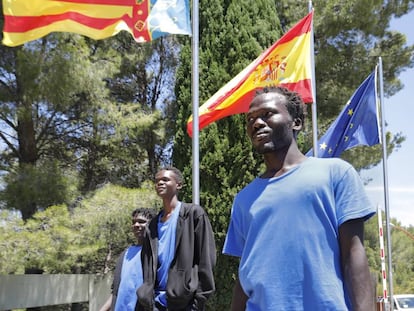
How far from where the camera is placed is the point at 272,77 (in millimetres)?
9031

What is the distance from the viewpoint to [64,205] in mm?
11023

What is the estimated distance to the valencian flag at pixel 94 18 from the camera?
8.05 meters

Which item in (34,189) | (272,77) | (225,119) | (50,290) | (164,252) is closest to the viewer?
(164,252)

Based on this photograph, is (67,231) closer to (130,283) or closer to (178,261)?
(130,283)

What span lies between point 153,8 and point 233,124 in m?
5.16

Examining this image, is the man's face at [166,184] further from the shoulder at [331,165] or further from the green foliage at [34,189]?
the green foliage at [34,189]

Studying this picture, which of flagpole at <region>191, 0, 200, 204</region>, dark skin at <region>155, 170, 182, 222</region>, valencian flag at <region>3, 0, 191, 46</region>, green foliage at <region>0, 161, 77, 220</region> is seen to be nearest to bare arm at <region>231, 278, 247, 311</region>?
dark skin at <region>155, 170, 182, 222</region>

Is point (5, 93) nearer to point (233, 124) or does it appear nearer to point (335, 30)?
point (233, 124)

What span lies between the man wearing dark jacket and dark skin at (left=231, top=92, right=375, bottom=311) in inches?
67.0

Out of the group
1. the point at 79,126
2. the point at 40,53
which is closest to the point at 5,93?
the point at 40,53

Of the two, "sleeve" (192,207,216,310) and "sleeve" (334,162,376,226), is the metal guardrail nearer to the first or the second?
"sleeve" (192,207,216,310)

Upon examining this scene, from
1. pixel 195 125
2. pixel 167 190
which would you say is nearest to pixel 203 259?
pixel 167 190

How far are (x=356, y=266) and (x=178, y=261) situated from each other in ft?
7.34

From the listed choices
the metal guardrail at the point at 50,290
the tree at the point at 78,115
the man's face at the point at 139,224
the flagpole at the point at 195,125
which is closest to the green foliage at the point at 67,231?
the metal guardrail at the point at 50,290
